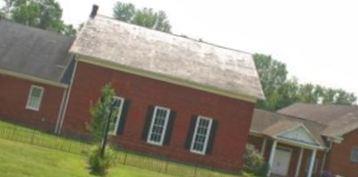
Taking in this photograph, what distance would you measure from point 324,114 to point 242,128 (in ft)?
67.3

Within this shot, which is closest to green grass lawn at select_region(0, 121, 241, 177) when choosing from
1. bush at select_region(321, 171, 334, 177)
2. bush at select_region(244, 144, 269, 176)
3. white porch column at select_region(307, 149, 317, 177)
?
bush at select_region(244, 144, 269, 176)

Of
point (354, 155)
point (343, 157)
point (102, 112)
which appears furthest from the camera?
point (354, 155)

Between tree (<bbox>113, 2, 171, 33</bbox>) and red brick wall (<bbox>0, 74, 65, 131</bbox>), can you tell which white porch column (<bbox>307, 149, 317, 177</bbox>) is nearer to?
red brick wall (<bbox>0, 74, 65, 131</bbox>)

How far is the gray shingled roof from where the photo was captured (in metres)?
42.5

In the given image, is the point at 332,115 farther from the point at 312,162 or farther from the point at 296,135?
the point at 296,135

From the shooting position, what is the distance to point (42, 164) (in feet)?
83.6

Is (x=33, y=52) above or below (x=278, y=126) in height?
above

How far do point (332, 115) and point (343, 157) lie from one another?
873 cm

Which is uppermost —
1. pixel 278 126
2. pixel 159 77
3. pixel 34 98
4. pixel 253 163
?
pixel 159 77

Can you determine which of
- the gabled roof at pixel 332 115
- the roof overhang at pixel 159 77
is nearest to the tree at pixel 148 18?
the gabled roof at pixel 332 115

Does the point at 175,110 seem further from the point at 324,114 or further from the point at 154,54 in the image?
the point at 324,114

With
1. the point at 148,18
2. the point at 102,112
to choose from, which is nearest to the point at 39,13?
the point at 148,18

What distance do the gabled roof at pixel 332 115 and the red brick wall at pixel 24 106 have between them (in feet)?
71.0

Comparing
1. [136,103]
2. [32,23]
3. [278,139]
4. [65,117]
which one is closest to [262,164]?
[278,139]
